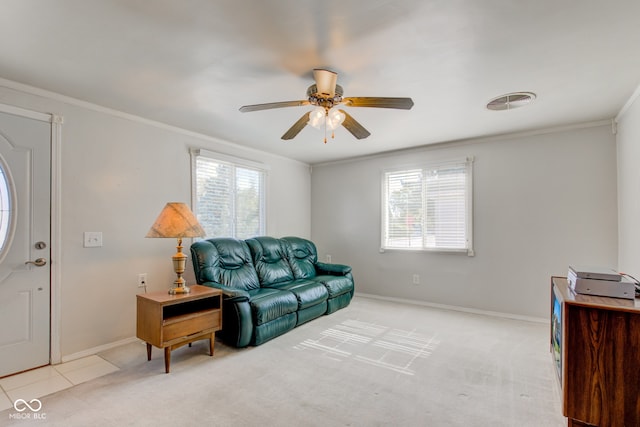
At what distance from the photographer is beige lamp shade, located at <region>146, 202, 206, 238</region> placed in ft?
8.99

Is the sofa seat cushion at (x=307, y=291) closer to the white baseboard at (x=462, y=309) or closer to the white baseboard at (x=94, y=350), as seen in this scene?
the white baseboard at (x=462, y=309)

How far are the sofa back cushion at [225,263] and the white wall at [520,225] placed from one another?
217 cm

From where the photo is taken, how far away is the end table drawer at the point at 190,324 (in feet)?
8.36

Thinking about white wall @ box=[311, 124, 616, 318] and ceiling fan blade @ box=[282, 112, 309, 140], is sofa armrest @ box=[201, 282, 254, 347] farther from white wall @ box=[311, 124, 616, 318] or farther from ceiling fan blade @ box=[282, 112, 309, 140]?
white wall @ box=[311, 124, 616, 318]

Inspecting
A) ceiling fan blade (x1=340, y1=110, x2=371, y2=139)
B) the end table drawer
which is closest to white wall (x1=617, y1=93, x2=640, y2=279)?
ceiling fan blade (x1=340, y1=110, x2=371, y2=139)

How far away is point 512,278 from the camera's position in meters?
3.93

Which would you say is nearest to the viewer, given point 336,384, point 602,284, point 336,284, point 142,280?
point 602,284

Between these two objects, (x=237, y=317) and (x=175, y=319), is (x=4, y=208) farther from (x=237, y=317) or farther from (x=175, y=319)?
(x=237, y=317)

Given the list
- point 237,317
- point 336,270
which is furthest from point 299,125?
point 336,270

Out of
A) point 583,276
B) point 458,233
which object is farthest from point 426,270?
point 583,276

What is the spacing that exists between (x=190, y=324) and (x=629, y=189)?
4250 mm

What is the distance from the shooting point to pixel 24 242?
2.58 meters

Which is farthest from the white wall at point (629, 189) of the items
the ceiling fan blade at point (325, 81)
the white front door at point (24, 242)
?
the white front door at point (24, 242)

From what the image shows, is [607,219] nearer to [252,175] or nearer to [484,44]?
[484,44]
